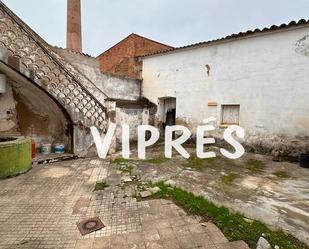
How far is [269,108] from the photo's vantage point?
8.05 metres

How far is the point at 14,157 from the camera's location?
5.77 meters

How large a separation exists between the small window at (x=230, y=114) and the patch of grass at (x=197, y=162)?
7.31 feet

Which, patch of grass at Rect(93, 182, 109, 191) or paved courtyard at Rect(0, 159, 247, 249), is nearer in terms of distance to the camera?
paved courtyard at Rect(0, 159, 247, 249)

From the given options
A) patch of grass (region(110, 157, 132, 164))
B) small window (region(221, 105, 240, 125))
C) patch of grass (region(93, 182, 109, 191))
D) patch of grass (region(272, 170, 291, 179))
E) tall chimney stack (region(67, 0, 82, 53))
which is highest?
tall chimney stack (region(67, 0, 82, 53))

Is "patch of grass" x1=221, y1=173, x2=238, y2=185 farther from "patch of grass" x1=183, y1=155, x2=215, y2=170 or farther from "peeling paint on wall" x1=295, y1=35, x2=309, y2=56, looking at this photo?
"peeling paint on wall" x1=295, y1=35, x2=309, y2=56

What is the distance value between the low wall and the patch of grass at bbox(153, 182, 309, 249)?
3752mm

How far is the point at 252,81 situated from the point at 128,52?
28.4ft

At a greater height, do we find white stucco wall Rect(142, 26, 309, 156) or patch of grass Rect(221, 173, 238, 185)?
white stucco wall Rect(142, 26, 309, 156)

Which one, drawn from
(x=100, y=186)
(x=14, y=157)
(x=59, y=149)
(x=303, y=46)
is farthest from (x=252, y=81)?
(x=14, y=157)

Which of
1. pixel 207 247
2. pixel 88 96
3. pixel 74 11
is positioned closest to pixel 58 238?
pixel 207 247

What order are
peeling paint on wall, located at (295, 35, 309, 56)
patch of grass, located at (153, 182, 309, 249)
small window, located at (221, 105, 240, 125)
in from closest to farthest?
1. patch of grass, located at (153, 182, 309, 249)
2. peeling paint on wall, located at (295, 35, 309, 56)
3. small window, located at (221, 105, 240, 125)

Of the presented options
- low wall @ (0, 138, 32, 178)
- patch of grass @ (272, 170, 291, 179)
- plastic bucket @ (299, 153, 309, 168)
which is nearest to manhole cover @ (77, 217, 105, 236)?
low wall @ (0, 138, 32, 178)

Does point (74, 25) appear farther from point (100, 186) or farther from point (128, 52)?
point (100, 186)

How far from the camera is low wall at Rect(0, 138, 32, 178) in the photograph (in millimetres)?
5602
